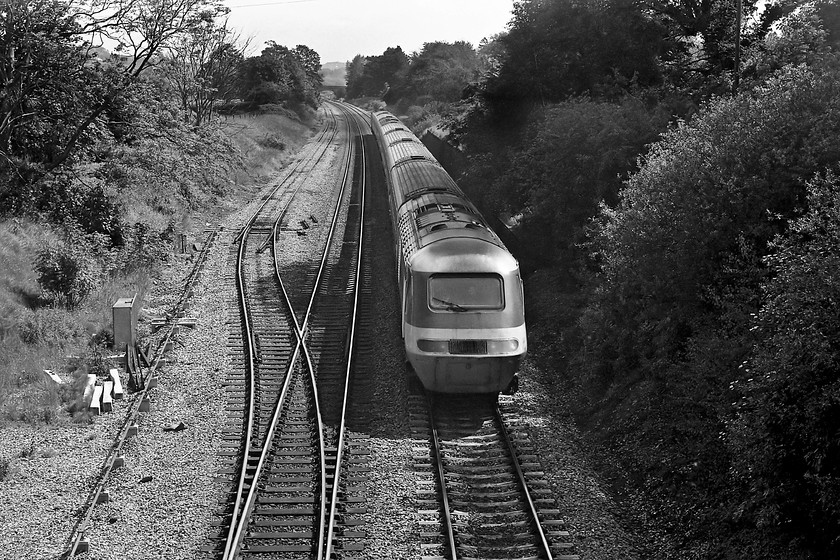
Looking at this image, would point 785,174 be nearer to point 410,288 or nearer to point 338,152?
point 410,288

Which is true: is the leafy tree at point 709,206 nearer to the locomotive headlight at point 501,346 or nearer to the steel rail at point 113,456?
the locomotive headlight at point 501,346

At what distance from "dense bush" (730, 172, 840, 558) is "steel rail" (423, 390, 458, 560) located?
11.4ft

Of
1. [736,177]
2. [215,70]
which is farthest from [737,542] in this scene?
[215,70]

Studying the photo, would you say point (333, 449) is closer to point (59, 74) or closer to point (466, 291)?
point (466, 291)

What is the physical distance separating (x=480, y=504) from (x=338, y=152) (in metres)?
43.0

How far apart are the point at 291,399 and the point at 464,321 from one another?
3.56m

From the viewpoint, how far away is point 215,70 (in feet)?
150

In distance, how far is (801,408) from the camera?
8438 mm

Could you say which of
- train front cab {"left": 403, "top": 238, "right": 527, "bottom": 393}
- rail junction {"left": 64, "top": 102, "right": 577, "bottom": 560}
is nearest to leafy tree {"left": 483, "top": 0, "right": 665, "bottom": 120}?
rail junction {"left": 64, "top": 102, "right": 577, "bottom": 560}

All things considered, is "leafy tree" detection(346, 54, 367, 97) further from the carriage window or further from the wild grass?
the carriage window

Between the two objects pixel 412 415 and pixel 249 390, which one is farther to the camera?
pixel 249 390

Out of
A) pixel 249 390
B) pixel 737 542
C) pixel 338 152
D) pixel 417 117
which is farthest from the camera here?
pixel 417 117

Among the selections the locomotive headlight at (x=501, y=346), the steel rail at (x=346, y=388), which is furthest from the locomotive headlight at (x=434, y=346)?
the steel rail at (x=346, y=388)

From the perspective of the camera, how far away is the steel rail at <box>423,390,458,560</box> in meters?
9.53
